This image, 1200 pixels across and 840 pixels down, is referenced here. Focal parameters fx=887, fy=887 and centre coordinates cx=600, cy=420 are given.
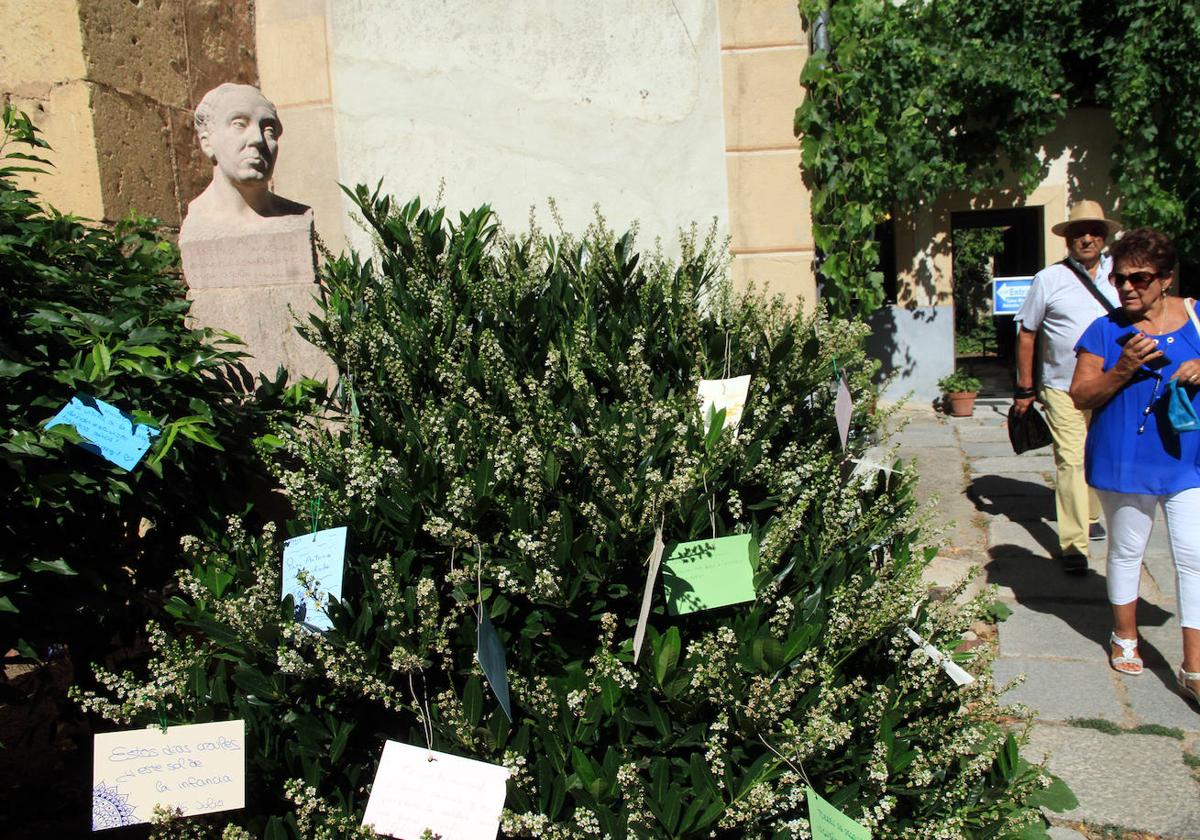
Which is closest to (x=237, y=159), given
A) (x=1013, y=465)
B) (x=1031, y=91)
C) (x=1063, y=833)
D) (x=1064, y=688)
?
(x=1063, y=833)

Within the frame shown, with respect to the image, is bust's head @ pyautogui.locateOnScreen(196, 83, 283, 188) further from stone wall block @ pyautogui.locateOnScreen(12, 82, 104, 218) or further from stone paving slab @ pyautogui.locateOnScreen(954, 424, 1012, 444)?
stone paving slab @ pyautogui.locateOnScreen(954, 424, 1012, 444)

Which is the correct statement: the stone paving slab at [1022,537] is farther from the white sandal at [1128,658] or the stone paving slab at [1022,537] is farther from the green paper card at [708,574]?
the green paper card at [708,574]

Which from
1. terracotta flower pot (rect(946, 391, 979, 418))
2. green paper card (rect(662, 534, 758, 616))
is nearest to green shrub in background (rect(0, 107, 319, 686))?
green paper card (rect(662, 534, 758, 616))

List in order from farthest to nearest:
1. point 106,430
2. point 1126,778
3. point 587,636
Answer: point 1126,778 → point 106,430 → point 587,636

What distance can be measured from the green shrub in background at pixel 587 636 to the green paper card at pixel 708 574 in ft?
0.19

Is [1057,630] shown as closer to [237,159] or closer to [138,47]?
[237,159]

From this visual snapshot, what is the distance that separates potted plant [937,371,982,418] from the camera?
961 centimetres

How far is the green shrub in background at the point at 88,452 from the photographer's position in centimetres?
196

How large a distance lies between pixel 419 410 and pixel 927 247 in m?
9.34

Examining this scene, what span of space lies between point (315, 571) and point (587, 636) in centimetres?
57

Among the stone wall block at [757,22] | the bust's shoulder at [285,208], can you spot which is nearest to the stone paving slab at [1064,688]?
the stone wall block at [757,22]

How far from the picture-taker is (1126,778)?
2.86 metres

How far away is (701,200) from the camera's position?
3.45 meters

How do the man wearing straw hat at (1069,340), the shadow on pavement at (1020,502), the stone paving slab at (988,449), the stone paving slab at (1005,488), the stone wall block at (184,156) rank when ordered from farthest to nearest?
the stone paving slab at (988,449) < the stone paving slab at (1005,488) < the shadow on pavement at (1020,502) < the man wearing straw hat at (1069,340) < the stone wall block at (184,156)
